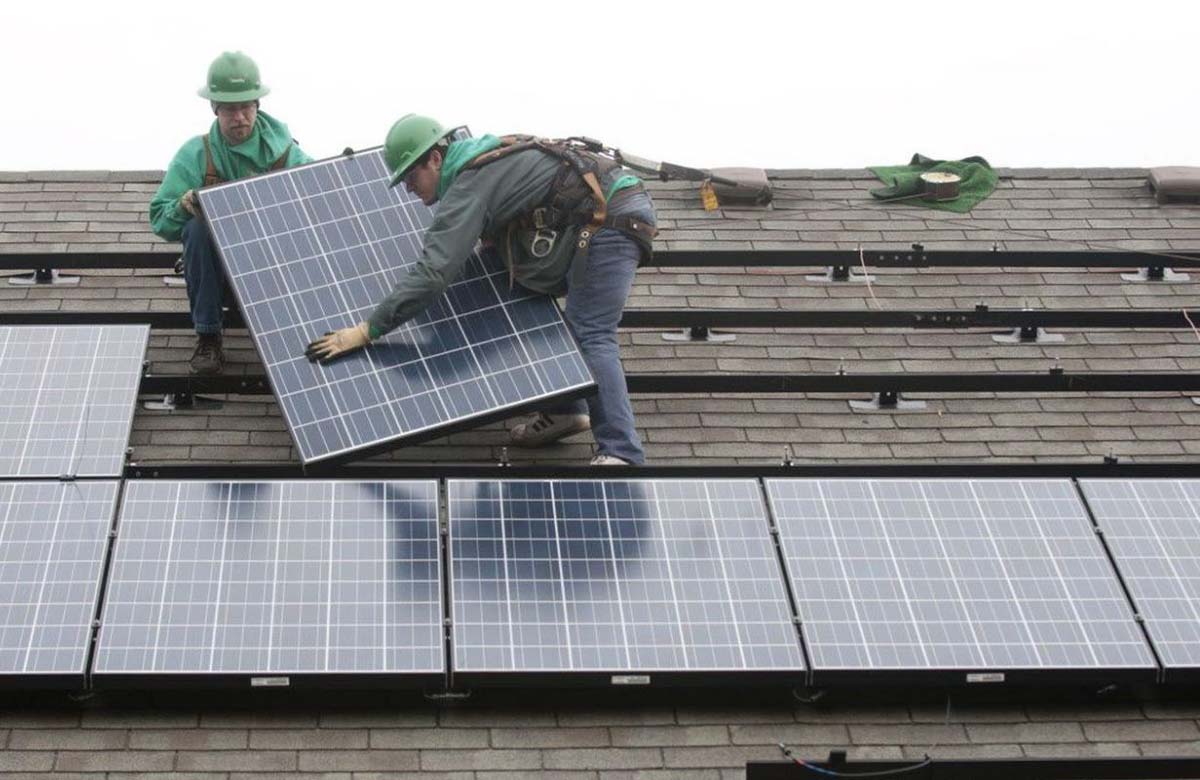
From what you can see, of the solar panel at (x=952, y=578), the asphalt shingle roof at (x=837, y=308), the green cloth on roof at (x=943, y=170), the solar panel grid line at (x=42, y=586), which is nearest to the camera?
the solar panel grid line at (x=42, y=586)

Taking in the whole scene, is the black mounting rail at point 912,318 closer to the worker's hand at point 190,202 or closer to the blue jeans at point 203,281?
the blue jeans at point 203,281

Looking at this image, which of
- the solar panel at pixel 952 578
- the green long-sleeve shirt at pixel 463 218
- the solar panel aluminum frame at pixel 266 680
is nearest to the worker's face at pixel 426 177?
the green long-sleeve shirt at pixel 463 218

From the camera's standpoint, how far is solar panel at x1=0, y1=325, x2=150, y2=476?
947 centimetres

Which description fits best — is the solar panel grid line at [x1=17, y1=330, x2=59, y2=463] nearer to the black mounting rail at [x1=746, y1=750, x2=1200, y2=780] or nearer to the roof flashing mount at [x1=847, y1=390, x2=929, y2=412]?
the black mounting rail at [x1=746, y1=750, x2=1200, y2=780]

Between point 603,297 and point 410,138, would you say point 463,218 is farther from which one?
point 603,297

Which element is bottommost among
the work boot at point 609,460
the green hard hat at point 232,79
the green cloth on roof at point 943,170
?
the work boot at point 609,460

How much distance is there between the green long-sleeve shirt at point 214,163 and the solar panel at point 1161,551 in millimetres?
4700

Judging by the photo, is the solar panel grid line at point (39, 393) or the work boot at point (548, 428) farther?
the work boot at point (548, 428)

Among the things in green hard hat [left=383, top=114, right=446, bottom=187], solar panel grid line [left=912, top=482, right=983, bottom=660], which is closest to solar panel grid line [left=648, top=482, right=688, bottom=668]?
solar panel grid line [left=912, top=482, right=983, bottom=660]

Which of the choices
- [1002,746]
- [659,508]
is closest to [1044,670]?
[1002,746]

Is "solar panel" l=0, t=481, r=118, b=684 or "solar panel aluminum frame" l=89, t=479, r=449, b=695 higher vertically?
"solar panel" l=0, t=481, r=118, b=684

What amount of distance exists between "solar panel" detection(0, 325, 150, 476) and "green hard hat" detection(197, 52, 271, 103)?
133cm

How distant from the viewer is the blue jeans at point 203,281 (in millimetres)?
10570

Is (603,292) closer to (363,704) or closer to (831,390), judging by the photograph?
(831,390)
